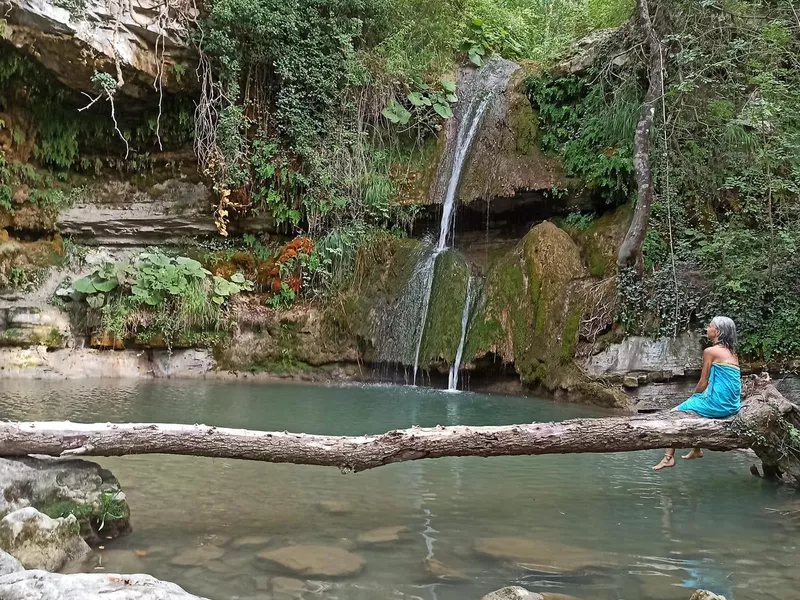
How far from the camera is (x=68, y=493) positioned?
137 inches

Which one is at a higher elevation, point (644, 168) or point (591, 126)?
point (591, 126)

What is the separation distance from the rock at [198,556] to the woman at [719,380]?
10.9ft

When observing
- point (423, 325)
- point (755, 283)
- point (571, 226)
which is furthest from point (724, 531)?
point (571, 226)

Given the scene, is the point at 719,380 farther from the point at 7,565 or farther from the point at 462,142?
the point at 462,142

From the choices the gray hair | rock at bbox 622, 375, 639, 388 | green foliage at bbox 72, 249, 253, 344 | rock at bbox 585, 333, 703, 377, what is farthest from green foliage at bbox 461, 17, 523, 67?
the gray hair

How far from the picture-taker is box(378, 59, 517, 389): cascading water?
34.6 feet

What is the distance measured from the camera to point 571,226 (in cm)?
A: 1084

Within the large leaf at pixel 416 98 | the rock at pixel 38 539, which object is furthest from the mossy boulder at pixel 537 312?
the rock at pixel 38 539

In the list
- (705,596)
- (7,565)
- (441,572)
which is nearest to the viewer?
(7,565)

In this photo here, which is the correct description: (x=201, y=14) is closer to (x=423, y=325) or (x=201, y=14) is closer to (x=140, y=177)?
(x=140, y=177)

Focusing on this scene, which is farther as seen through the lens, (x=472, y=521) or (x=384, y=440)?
(x=472, y=521)

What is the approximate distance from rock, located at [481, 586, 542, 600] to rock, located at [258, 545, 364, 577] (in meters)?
0.74

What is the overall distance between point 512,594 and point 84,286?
9.91 metres

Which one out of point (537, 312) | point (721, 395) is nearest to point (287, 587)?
point (721, 395)
